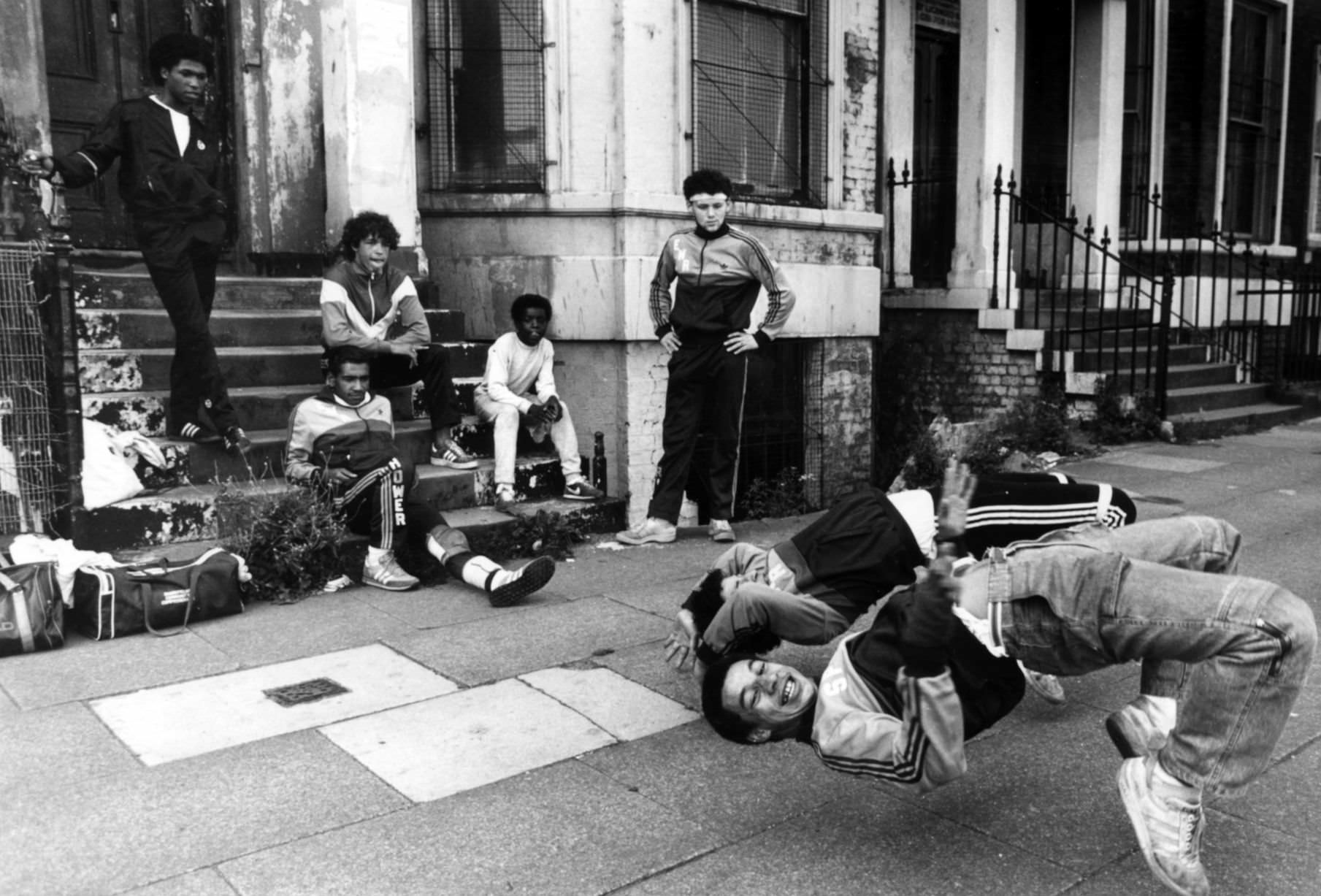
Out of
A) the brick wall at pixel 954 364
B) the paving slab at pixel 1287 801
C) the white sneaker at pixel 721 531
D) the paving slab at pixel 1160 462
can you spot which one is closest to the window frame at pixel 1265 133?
the brick wall at pixel 954 364

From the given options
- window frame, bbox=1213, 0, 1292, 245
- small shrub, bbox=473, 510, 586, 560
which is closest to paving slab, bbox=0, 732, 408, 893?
small shrub, bbox=473, 510, 586, 560

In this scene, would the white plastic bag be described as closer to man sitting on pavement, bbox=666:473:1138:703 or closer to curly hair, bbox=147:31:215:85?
curly hair, bbox=147:31:215:85

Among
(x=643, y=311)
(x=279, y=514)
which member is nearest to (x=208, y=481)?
(x=279, y=514)

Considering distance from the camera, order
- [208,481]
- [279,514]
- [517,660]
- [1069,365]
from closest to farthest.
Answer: [517,660] < [279,514] < [208,481] < [1069,365]

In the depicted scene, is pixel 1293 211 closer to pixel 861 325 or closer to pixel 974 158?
pixel 974 158

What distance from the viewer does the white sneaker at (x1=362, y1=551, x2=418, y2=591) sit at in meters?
6.05

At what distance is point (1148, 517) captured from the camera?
755cm

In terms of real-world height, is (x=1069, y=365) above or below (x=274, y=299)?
below

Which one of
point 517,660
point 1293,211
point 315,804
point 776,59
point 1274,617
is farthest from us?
point 1293,211

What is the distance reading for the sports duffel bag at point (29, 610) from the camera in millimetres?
4953

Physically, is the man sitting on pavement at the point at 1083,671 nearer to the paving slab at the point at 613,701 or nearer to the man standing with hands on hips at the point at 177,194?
the paving slab at the point at 613,701

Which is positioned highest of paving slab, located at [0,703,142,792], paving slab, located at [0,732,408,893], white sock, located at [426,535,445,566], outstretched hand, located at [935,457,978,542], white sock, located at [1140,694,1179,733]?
outstretched hand, located at [935,457,978,542]

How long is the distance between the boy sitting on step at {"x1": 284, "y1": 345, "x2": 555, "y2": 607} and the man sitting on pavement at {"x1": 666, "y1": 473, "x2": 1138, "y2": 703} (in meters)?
1.79

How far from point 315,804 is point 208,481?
3377 mm
